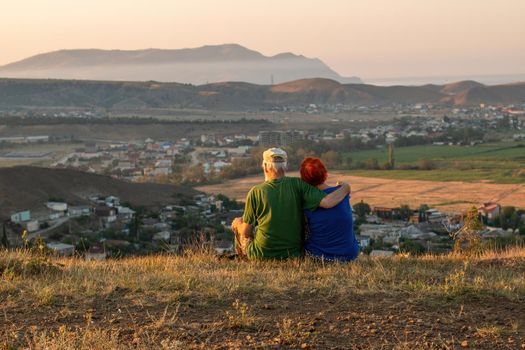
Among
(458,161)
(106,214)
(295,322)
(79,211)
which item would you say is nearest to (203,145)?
(458,161)

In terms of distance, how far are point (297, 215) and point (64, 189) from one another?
72.2ft

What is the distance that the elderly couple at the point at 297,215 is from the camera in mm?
6227

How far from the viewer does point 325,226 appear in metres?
6.31

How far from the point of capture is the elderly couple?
6.23 metres

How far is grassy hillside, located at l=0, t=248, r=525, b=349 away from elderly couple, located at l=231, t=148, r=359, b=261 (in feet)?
0.64

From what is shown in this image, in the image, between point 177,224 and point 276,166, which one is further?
point 177,224

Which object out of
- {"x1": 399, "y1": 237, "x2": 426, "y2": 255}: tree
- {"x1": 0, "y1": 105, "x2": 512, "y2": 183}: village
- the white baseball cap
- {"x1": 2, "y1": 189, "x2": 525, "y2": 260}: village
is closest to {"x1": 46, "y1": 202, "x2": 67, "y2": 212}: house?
{"x1": 2, "y1": 189, "x2": 525, "y2": 260}: village

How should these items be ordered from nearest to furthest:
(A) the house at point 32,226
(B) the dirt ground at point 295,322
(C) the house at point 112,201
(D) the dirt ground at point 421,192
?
1. (B) the dirt ground at point 295,322
2. (A) the house at point 32,226
3. (C) the house at point 112,201
4. (D) the dirt ground at point 421,192

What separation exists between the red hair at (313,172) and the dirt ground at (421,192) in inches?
838

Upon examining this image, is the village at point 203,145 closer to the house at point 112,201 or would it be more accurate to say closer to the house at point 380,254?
the house at point 112,201

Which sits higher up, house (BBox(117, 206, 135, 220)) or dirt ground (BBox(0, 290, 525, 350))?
dirt ground (BBox(0, 290, 525, 350))

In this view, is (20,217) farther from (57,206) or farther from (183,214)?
(183,214)

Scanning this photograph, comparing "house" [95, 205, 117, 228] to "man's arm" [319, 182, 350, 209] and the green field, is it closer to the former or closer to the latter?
"man's arm" [319, 182, 350, 209]

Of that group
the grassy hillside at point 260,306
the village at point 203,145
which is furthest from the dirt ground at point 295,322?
the village at point 203,145
